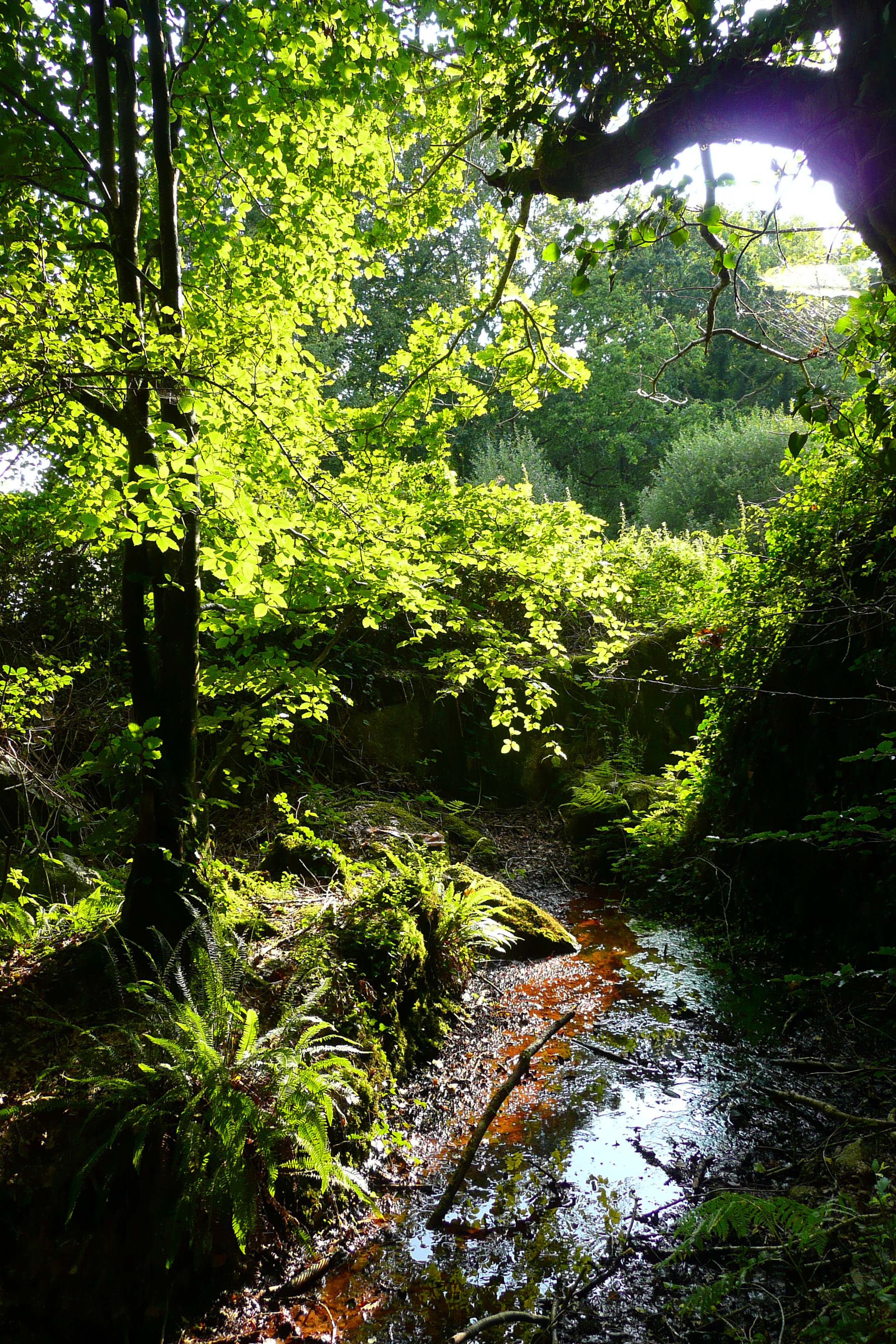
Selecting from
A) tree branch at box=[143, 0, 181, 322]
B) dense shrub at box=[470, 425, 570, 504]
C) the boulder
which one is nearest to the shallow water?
the boulder

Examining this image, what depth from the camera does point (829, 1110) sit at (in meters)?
3.46

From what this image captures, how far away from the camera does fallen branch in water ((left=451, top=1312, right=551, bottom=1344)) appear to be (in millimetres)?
2549

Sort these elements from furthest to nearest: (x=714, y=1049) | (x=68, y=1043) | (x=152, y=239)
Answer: (x=152, y=239)
(x=714, y=1049)
(x=68, y=1043)

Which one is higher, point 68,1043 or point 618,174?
point 618,174

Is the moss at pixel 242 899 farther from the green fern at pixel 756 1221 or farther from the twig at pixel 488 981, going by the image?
the green fern at pixel 756 1221

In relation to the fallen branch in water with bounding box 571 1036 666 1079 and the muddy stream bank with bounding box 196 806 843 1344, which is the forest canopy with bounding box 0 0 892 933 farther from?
the fallen branch in water with bounding box 571 1036 666 1079

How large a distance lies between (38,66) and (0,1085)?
6.13m

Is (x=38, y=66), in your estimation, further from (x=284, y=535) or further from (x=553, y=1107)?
(x=553, y=1107)

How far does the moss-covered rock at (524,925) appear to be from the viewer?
244 inches

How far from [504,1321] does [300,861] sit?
359cm

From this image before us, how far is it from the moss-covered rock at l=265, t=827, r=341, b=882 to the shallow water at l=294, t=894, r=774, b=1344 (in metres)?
1.77

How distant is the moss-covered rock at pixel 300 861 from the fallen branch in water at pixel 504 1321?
10.8 ft

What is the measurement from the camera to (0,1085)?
127 inches

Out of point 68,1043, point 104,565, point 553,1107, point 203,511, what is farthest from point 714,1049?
point 104,565
